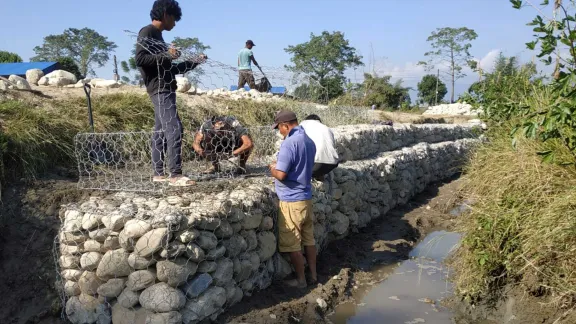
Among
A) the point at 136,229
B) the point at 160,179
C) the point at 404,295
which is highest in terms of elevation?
the point at 160,179

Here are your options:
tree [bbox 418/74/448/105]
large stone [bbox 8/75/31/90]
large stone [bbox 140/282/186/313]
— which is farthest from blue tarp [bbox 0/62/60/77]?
tree [bbox 418/74/448/105]

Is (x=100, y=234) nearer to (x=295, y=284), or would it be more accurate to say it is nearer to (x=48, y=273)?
(x=48, y=273)

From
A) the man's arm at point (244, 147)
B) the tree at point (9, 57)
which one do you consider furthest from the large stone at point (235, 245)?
the tree at point (9, 57)

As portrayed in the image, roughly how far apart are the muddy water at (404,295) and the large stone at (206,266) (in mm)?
1398

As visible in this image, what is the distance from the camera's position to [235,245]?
14.7ft

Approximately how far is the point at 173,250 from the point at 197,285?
391 millimetres

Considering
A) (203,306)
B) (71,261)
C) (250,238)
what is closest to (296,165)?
(250,238)

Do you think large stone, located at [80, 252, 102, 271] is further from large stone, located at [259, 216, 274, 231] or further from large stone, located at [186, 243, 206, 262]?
large stone, located at [259, 216, 274, 231]

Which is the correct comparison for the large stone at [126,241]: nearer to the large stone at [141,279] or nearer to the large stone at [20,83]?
the large stone at [141,279]

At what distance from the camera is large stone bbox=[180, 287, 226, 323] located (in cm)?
395

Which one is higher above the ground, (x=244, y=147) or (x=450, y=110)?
(x=450, y=110)

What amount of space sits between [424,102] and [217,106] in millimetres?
26428

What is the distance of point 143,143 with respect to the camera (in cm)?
697

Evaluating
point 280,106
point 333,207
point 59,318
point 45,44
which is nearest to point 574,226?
point 333,207
